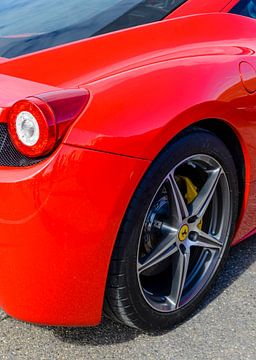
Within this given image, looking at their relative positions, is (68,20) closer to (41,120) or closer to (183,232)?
(41,120)

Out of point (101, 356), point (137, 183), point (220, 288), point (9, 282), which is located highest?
point (137, 183)

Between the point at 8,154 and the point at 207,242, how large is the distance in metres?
1.14

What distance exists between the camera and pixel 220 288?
283cm

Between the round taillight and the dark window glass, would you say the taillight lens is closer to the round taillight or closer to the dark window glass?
the round taillight

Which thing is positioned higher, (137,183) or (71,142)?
(71,142)

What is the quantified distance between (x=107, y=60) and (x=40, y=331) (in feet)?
4.13

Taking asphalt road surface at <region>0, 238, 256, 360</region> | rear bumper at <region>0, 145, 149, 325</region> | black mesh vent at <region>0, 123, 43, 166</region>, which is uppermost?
black mesh vent at <region>0, 123, 43, 166</region>

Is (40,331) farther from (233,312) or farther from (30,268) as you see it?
(233,312)

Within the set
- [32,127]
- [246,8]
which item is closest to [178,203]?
[32,127]

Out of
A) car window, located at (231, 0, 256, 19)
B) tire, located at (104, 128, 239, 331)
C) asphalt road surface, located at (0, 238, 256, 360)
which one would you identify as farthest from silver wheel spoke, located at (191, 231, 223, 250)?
car window, located at (231, 0, 256, 19)

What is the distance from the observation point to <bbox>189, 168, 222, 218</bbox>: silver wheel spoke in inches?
98.9

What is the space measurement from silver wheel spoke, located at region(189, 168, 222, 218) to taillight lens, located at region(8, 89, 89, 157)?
0.83 meters

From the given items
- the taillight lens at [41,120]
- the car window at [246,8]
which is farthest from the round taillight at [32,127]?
the car window at [246,8]

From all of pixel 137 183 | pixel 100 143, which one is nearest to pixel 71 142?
pixel 100 143
